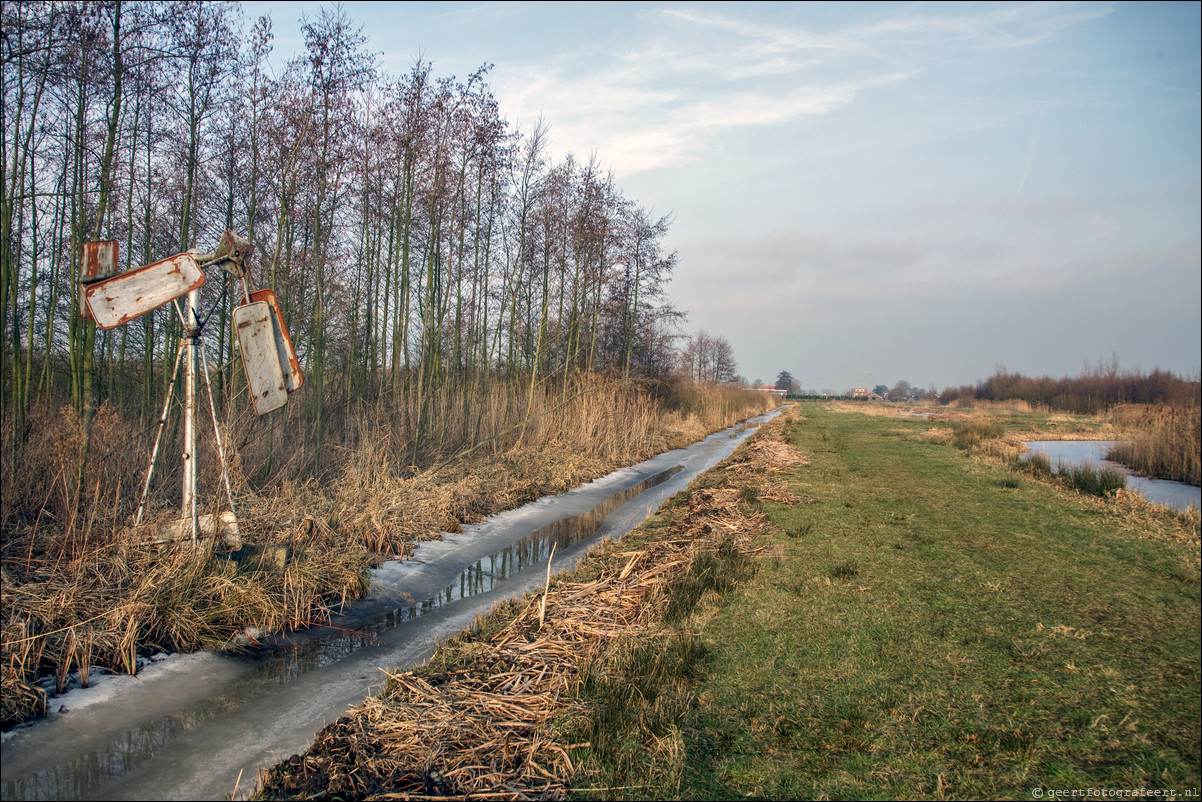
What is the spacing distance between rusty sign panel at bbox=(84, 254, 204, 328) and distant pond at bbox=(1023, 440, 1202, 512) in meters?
11.3

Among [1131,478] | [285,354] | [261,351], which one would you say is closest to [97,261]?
[261,351]

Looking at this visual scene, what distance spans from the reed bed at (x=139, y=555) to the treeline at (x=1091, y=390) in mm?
17612

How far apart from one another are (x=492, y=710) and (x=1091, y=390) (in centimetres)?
4521

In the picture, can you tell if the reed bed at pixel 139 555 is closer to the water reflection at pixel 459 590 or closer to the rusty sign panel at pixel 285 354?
the water reflection at pixel 459 590

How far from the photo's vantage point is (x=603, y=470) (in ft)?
44.2

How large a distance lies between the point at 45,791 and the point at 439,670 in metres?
1.79

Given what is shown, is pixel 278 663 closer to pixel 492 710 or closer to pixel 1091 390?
pixel 492 710

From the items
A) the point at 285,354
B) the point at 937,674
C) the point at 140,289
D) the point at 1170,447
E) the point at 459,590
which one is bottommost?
the point at 459,590

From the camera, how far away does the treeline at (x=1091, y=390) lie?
88.3 ft

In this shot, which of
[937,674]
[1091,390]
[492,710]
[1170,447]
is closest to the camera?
[492,710]

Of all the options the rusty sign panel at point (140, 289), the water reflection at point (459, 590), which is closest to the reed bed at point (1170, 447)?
the water reflection at point (459, 590)

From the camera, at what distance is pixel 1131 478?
1286cm

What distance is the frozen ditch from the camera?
9.16 ft

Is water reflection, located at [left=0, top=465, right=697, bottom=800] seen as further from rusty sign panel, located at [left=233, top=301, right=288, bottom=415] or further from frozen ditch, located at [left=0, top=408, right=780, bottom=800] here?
rusty sign panel, located at [left=233, top=301, right=288, bottom=415]
